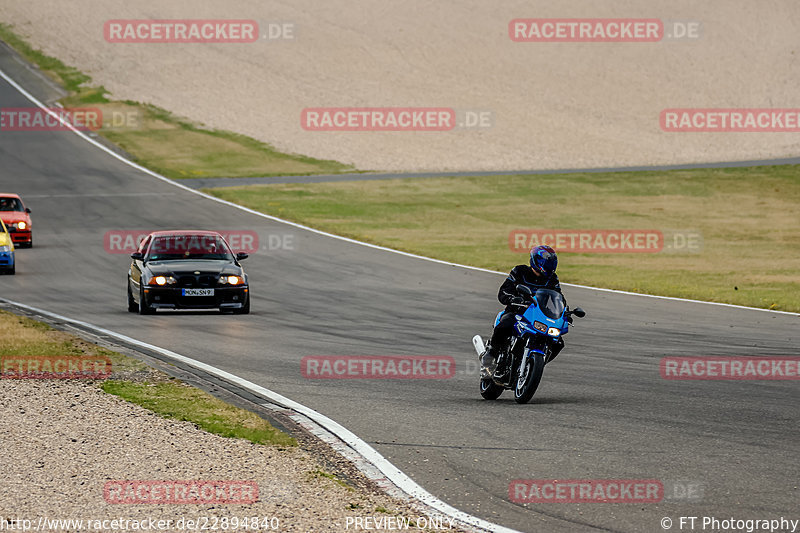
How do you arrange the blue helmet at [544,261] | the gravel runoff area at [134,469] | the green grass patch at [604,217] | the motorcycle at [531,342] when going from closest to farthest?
1. the gravel runoff area at [134,469]
2. the motorcycle at [531,342]
3. the blue helmet at [544,261]
4. the green grass patch at [604,217]

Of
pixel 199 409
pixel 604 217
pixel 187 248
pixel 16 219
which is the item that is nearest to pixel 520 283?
pixel 199 409

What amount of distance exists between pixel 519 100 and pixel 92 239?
40123mm

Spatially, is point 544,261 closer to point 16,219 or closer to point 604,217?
point 16,219

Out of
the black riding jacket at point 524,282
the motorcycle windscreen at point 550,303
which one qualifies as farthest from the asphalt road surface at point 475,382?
the black riding jacket at point 524,282

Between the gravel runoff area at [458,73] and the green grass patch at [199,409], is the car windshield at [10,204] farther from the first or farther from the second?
the gravel runoff area at [458,73]

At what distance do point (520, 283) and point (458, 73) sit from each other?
64.1 metres

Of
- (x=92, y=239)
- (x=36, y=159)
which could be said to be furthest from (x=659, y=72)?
(x=92, y=239)

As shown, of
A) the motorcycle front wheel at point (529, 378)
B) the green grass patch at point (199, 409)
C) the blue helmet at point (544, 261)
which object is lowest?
the green grass patch at point (199, 409)

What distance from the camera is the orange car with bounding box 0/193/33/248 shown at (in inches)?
1267

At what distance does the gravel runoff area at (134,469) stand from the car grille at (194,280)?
8617 millimetres

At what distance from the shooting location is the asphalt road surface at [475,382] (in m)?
7.98

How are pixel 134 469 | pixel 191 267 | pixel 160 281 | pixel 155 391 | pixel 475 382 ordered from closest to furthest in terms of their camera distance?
pixel 134 469 < pixel 155 391 < pixel 475 382 < pixel 160 281 < pixel 191 267

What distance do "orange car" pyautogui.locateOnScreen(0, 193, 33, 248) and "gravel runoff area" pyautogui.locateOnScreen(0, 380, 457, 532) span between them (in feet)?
73.5

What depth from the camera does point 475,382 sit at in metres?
12.7
